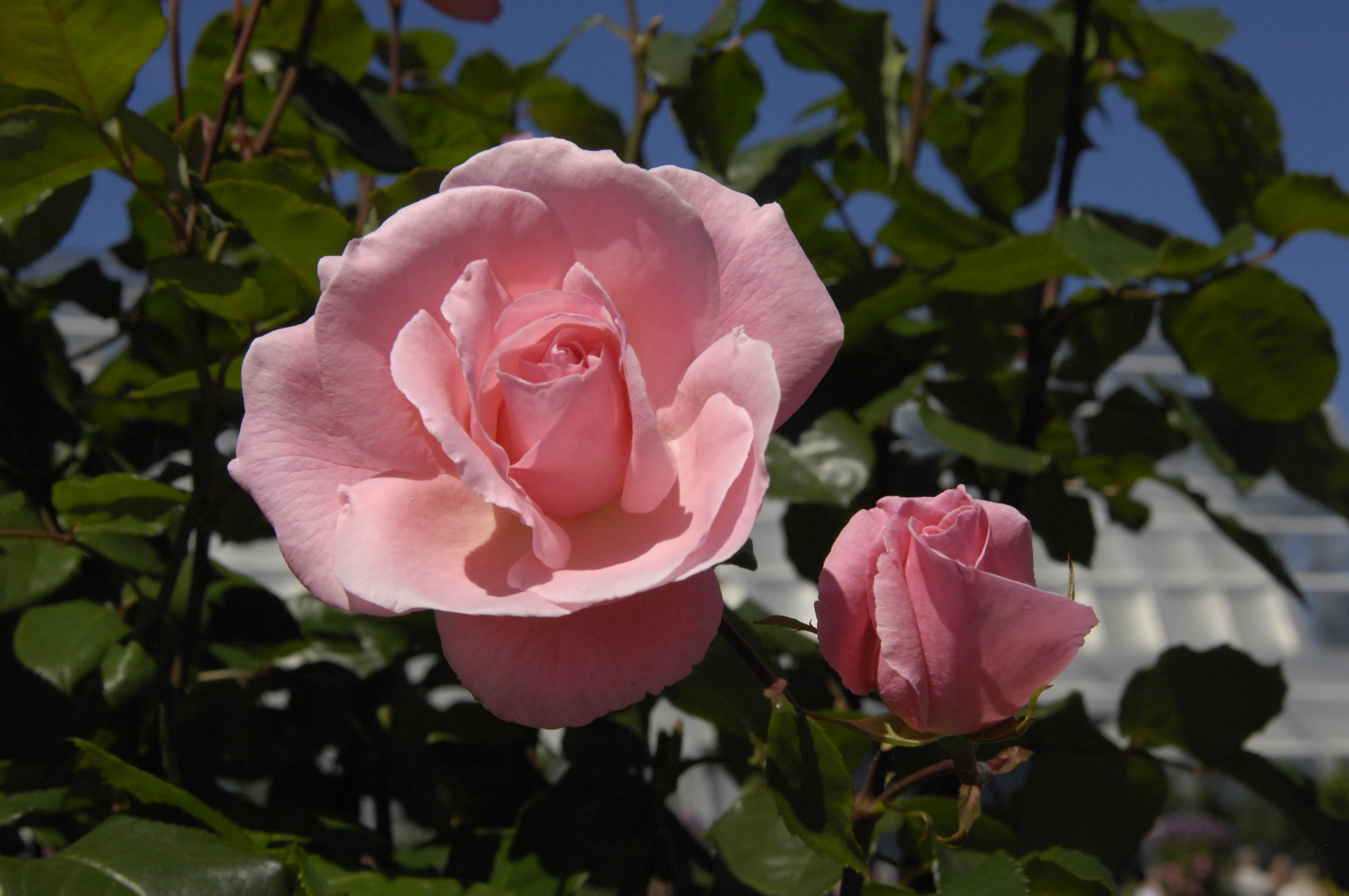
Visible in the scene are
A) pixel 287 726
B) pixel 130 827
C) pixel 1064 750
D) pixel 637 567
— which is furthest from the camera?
pixel 287 726

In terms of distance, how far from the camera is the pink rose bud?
78 cm

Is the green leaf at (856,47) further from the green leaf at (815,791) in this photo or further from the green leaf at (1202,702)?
the green leaf at (815,791)

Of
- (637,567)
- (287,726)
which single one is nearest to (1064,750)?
(637,567)

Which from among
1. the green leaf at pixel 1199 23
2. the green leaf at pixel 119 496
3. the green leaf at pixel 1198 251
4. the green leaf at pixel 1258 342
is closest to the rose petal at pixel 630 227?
the green leaf at pixel 119 496

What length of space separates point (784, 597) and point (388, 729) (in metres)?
6.38

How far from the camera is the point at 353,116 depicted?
0.76 meters

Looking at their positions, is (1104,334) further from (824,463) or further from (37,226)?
(37,226)

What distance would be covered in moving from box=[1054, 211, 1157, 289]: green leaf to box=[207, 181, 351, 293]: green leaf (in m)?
0.50

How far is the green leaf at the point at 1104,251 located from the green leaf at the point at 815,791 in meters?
0.46

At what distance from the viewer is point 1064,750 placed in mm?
708

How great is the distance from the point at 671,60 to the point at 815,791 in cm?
66

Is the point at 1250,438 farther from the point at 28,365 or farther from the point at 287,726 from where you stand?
the point at 28,365

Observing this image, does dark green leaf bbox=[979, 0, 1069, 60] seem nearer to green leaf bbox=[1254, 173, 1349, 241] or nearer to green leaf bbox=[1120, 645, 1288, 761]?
green leaf bbox=[1254, 173, 1349, 241]

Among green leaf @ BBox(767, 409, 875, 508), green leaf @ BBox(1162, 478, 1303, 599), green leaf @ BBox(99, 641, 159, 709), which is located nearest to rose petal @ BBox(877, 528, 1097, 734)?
green leaf @ BBox(767, 409, 875, 508)
